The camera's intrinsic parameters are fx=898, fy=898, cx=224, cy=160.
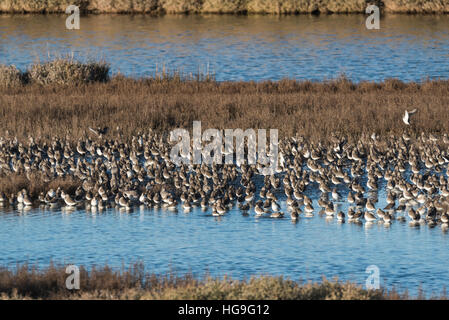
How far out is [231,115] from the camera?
24.7m

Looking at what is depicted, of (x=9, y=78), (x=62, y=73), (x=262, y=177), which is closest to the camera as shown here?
(x=262, y=177)

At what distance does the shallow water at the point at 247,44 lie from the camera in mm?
40531

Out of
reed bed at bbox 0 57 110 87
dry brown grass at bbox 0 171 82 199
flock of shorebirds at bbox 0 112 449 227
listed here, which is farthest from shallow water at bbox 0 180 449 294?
reed bed at bbox 0 57 110 87

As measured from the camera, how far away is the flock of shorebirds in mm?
16625

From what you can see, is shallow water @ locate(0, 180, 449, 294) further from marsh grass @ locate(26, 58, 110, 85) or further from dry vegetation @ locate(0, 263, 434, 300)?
marsh grass @ locate(26, 58, 110, 85)

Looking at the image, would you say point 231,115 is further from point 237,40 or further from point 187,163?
point 237,40

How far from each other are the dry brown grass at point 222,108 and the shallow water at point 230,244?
249 inches

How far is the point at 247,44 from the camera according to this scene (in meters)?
49.8

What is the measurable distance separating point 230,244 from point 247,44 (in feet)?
119

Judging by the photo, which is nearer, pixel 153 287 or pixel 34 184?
pixel 153 287

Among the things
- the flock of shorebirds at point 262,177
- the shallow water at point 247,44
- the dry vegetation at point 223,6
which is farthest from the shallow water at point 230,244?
the dry vegetation at point 223,6

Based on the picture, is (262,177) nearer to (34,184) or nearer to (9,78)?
(34,184)

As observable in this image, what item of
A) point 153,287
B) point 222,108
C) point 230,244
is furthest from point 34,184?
point 222,108
